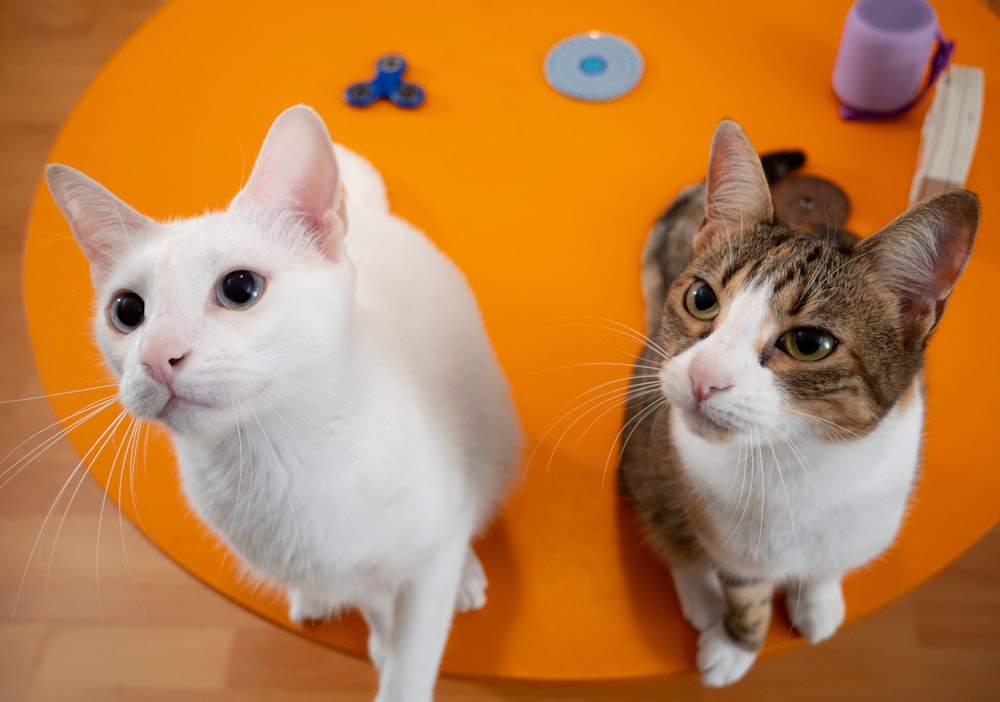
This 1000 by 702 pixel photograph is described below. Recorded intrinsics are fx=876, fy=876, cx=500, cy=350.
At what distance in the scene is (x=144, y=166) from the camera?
149 centimetres

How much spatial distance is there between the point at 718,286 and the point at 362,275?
17.0 inches

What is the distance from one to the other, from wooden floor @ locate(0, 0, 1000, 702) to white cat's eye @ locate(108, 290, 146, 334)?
0.90m

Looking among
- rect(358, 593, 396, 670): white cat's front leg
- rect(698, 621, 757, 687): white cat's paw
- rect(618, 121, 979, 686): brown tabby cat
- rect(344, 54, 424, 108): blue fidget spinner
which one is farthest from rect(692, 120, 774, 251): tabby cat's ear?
rect(344, 54, 424, 108): blue fidget spinner

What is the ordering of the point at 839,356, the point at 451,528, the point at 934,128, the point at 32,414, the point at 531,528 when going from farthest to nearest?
1. the point at 32,414
2. the point at 934,128
3. the point at 531,528
4. the point at 451,528
5. the point at 839,356

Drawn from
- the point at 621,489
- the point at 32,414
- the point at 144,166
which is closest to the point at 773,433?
the point at 621,489

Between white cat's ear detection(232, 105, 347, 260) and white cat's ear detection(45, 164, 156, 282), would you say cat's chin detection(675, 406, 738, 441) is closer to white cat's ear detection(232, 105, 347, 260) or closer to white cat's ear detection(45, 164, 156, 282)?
white cat's ear detection(232, 105, 347, 260)

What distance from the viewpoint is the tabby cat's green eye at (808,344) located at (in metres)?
0.81

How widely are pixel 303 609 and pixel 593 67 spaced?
104cm

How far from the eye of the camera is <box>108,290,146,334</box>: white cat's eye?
80 centimetres

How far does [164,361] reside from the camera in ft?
2.39

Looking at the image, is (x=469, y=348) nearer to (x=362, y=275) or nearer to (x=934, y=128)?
(x=362, y=275)

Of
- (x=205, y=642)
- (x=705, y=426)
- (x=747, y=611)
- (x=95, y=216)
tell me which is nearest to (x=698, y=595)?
(x=747, y=611)

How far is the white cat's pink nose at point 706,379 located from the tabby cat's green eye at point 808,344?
0.07 m

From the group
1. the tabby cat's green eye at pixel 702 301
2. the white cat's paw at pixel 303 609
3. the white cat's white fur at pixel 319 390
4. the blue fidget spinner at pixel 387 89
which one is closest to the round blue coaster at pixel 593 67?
the blue fidget spinner at pixel 387 89
